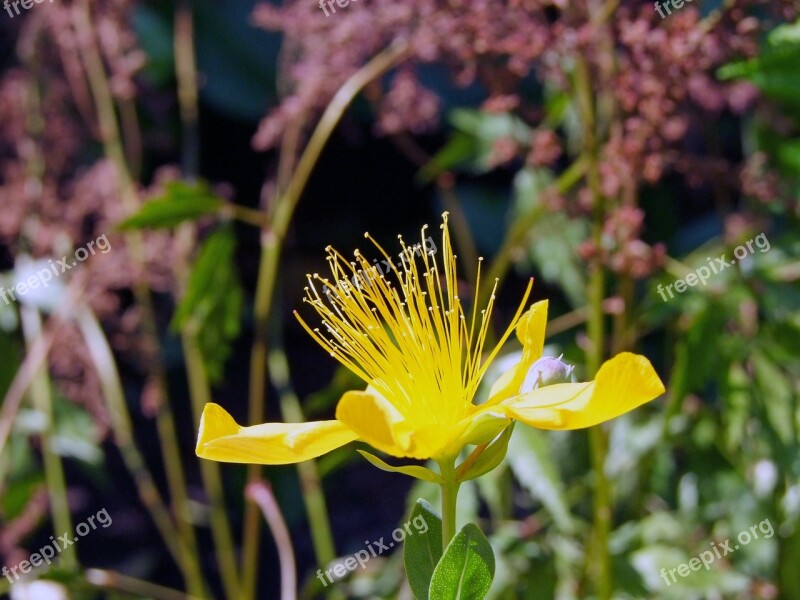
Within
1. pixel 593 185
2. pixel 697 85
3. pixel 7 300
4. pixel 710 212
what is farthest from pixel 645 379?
pixel 710 212

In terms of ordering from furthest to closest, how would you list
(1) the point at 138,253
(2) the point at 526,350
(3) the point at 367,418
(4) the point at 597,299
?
(1) the point at 138,253, (4) the point at 597,299, (2) the point at 526,350, (3) the point at 367,418

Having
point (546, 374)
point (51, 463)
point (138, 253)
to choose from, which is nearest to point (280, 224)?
point (138, 253)

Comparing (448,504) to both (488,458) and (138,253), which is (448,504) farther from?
(138,253)

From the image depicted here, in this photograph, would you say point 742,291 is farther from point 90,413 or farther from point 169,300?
point 169,300

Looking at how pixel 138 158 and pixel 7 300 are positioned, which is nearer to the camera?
pixel 7 300

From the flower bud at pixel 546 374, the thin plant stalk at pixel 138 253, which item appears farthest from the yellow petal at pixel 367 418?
the thin plant stalk at pixel 138 253

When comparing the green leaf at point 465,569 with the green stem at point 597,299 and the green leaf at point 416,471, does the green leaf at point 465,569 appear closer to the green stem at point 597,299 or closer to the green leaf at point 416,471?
the green leaf at point 416,471

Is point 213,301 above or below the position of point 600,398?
above

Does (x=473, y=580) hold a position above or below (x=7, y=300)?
below

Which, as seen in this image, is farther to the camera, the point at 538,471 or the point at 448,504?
the point at 538,471
